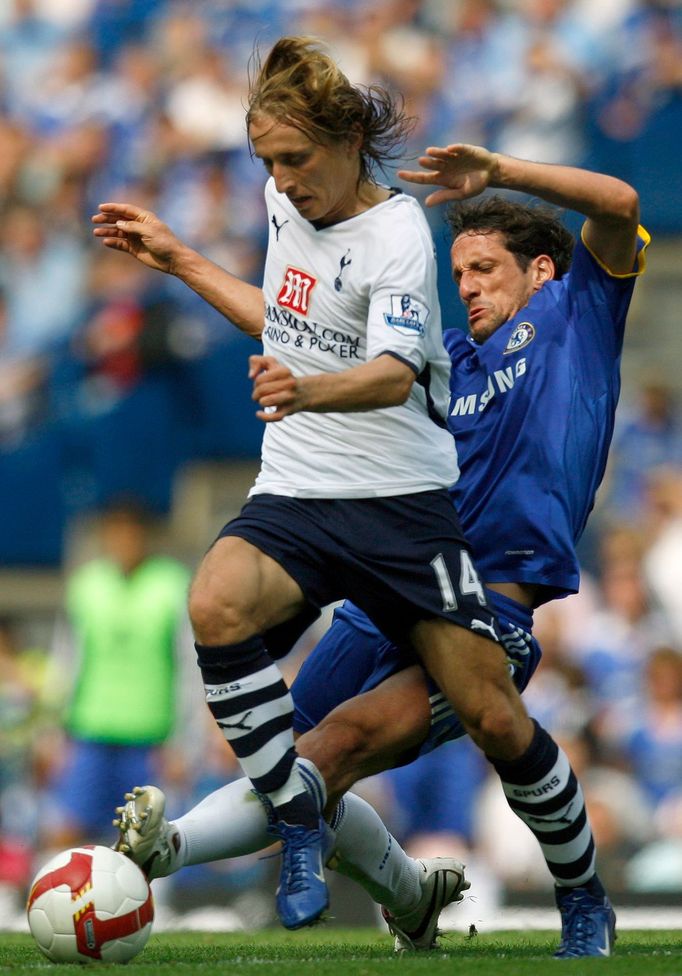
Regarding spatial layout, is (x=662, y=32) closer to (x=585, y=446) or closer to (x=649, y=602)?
(x=649, y=602)

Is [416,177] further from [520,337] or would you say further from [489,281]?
[489,281]

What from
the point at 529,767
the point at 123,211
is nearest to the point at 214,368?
the point at 123,211

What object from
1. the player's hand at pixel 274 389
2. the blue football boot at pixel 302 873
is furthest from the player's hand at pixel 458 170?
the blue football boot at pixel 302 873

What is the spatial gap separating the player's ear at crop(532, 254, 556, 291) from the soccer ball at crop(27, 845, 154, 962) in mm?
2252

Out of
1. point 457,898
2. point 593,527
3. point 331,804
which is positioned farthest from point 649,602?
point 331,804

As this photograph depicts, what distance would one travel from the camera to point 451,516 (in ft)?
15.3

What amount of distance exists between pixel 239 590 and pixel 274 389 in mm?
683

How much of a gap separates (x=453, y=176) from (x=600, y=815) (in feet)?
16.8

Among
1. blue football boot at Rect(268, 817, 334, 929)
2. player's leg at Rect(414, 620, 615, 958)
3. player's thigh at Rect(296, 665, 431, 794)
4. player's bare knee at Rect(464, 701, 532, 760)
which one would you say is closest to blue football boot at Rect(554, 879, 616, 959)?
player's leg at Rect(414, 620, 615, 958)

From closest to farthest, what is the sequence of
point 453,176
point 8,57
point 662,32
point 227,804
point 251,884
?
point 453,176, point 227,804, point 251,884, point 662,32, point 8,57

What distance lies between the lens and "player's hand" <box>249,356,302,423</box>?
13.0ft

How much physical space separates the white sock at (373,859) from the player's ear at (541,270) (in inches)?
68.7

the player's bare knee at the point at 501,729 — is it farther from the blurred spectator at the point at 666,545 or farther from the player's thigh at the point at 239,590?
the blurred spectator at the point at 666,545

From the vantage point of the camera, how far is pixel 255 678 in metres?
4.48
